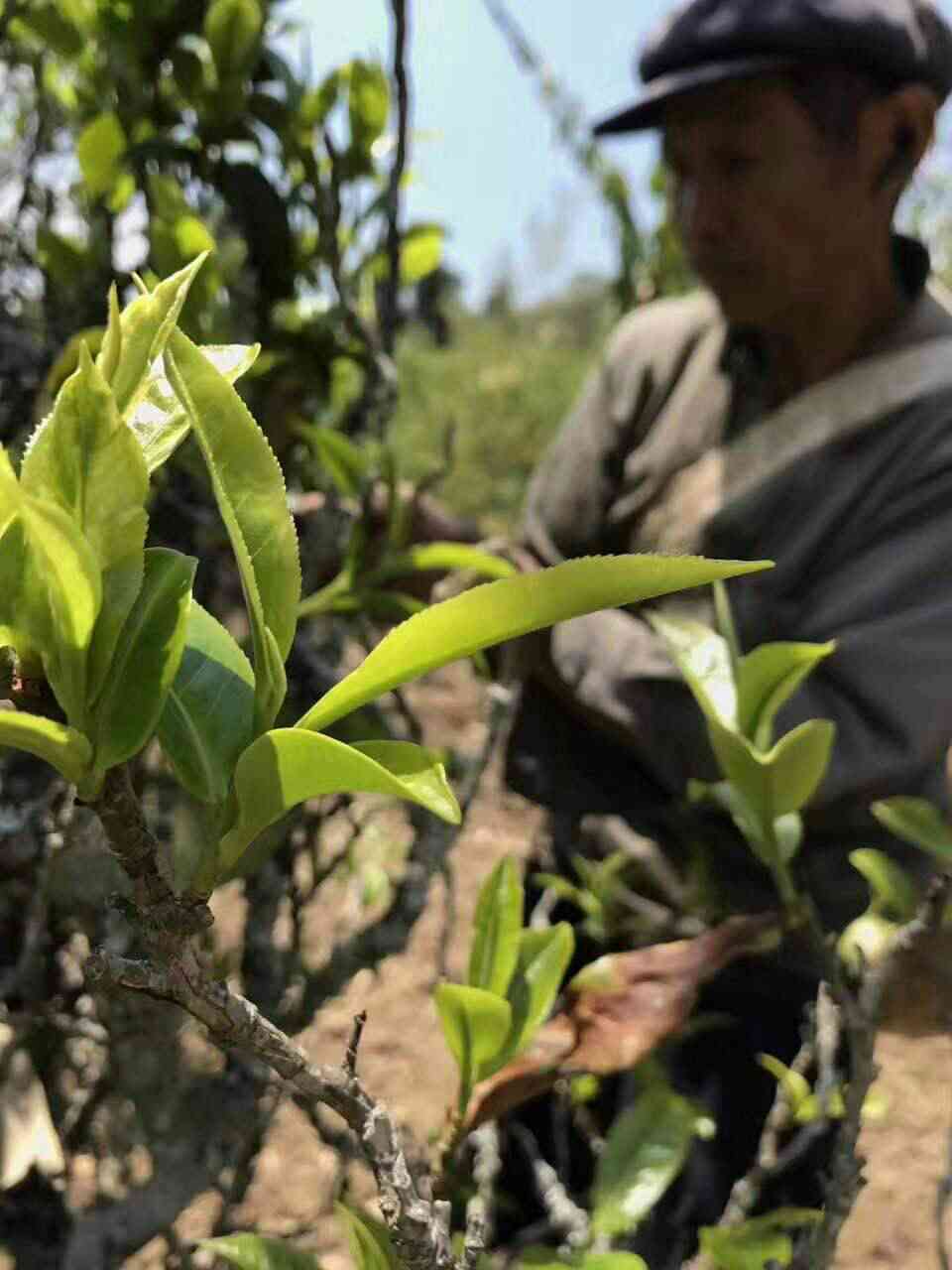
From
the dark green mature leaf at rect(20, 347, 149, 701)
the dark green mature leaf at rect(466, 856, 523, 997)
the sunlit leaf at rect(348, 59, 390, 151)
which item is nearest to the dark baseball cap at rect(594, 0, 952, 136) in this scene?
the sunlit leaf at rect(348, 59, 390, 151)

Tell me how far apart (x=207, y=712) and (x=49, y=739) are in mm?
64

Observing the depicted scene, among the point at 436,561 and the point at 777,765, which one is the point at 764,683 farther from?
the point at 436,561

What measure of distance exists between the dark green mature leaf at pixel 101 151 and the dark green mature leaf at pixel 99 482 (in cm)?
53

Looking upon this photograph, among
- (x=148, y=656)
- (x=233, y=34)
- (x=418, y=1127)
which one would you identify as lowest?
(x=418, y=1127)

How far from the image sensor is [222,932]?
6.31 feet

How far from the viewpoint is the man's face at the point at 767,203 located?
102 centimetres

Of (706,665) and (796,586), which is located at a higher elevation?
(706,665)

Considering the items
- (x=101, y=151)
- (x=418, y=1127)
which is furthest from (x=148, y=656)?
(x=418, y=1127)

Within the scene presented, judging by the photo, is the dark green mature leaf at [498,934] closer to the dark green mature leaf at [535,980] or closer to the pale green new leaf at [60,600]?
the dark green mature leaf at [535,980]

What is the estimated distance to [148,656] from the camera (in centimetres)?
30

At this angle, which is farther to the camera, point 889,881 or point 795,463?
point 795,463

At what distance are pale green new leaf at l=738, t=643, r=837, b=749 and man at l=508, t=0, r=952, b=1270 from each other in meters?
0.37

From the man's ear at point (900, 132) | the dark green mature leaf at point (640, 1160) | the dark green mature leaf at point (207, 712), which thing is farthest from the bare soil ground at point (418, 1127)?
the dark green mature leaf at point (207, 712)

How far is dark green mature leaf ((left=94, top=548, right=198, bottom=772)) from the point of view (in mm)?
291
